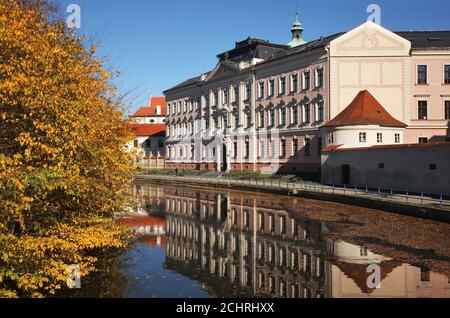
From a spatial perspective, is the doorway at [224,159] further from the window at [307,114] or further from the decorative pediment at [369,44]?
the decorative pediment at [369,44]

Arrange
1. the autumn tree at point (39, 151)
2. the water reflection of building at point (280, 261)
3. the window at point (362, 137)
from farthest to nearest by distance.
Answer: the window at point (362, 137), the water reflection of building at point (280, 261), the autumn tree at point (39, 151)

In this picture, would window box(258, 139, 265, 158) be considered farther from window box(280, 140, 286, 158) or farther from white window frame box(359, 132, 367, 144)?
white window frame box(359, 132, 367, 144)

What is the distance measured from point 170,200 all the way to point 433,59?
30.6 metres

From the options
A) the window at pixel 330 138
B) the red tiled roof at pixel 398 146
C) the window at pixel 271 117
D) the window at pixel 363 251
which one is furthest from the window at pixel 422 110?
the window at pixel 363 251

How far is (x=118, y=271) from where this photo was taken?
14469mm

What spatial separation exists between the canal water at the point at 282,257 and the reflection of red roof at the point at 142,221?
0.06 meters

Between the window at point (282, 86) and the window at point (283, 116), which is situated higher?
the window at point (282, 86)

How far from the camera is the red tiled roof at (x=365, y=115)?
39.9 metres

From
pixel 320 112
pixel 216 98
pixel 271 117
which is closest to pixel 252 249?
pixel 320 112

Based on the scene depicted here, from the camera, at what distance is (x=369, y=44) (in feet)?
152

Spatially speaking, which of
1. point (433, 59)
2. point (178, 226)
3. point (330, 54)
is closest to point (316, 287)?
point (178, 226)

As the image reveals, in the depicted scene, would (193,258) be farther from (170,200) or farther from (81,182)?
(170,200)

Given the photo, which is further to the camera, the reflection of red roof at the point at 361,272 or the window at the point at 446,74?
the window at the point at 446,74
